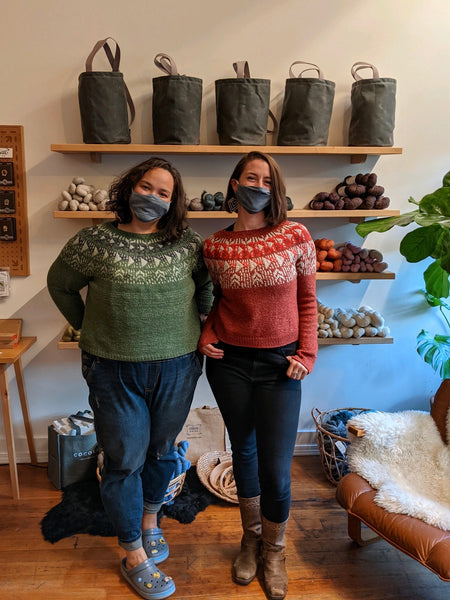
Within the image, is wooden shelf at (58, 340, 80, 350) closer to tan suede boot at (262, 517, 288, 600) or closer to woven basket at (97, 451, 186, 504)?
woven basket at (97, 451, 186, 504)

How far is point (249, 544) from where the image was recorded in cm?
176

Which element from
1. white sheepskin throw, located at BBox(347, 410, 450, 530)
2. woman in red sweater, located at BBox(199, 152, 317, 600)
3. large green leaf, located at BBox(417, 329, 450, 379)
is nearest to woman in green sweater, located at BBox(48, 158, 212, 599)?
woman in red sweater, located at BBox(199, 152, 317, 600)

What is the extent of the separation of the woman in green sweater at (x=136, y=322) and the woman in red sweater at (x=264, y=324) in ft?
0.38

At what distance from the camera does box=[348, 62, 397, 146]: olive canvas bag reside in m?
2.15

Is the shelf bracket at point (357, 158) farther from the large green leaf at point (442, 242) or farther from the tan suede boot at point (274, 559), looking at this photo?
the tan suede boot at point (274, 559)

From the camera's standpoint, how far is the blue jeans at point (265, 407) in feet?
5.05

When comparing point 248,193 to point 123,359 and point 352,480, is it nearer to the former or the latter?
point 123,359

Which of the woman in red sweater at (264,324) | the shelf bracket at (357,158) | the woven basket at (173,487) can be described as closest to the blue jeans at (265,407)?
the woman in red sweater at (264,324)

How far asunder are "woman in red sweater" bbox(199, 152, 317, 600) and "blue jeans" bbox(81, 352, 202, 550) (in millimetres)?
140

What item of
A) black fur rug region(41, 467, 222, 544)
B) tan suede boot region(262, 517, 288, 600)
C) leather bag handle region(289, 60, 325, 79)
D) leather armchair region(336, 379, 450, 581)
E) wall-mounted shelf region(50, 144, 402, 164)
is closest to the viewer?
leather armchair region(336, 379, 450, 581)

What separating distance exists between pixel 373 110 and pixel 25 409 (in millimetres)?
2226

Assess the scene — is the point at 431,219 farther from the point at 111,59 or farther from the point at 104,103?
the point at 111,59

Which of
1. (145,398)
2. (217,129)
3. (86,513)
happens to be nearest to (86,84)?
(217,129)

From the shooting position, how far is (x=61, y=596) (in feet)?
5.51
